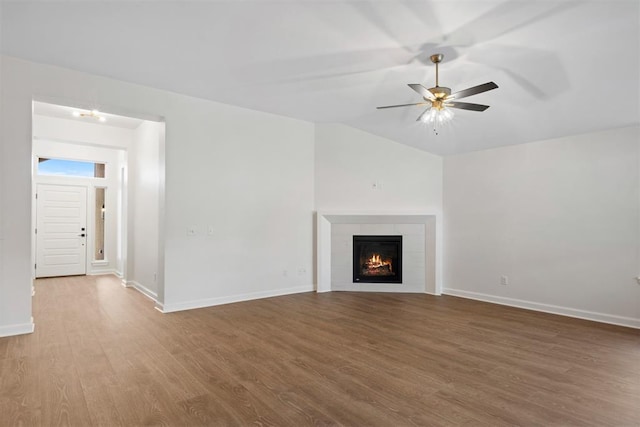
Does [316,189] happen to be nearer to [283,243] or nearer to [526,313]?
[283,243]

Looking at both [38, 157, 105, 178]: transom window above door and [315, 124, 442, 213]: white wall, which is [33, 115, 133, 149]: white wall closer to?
[38, 157, 105, 178]: transom window above door

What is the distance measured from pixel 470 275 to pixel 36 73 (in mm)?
6449

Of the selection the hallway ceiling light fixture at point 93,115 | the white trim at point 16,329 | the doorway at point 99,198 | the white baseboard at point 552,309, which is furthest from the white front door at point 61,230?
the white baseboard at point 552,309

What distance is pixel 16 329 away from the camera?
3.76 metres

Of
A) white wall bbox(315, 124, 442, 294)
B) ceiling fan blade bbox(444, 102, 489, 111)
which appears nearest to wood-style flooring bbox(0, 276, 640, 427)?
white wall bbox(315, 124, 442, 294)

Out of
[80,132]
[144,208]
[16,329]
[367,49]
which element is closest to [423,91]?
[367,49]

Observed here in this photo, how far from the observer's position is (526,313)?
4801mm

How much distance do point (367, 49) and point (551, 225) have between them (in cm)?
360

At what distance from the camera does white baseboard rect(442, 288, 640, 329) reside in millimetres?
4238

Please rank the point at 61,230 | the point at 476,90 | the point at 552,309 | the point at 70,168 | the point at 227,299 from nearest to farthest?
1. the point at 476,90
2. the point at 552,309
3. the point at 227,299
4. the point at 61,230
5. the point at 70,168

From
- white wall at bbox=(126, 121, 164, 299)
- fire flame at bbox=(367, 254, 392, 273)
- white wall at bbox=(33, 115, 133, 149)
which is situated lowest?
fire flame at bbox=(367, 254, 392, 273)

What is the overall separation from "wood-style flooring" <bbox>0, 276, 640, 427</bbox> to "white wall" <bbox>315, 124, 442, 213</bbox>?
82.4 inches

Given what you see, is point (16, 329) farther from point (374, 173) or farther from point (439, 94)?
point (374, 173)

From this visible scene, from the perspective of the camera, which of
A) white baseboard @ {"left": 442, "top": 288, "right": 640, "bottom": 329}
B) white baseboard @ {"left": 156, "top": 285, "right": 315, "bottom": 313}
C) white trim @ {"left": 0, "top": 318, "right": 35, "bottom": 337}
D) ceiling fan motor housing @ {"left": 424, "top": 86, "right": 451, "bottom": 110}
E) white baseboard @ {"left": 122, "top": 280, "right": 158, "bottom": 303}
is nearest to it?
ceiling fan motor housing @ {"left": 424, "top": 86, "right": 451, "bottom": 110}
